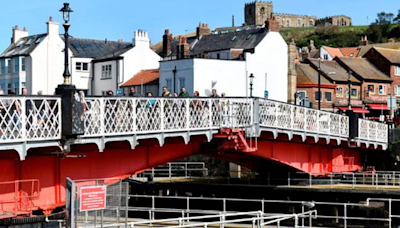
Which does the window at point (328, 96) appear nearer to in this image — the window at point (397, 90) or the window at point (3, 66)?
the window at point (397, 90)

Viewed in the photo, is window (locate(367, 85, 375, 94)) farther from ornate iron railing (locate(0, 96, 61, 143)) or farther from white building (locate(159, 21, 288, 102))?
ornate iron railing (locate(0, 96, 61, 143))

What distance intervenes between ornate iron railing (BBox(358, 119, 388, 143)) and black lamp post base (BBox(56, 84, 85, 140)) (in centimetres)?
2852

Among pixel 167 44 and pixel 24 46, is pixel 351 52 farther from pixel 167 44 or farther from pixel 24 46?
pixel 24 46

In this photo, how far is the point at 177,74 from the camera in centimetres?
6488

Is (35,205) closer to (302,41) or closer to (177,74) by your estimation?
(177,74)

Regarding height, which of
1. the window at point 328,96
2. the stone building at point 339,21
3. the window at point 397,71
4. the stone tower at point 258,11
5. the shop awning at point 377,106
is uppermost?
the stone tower at point 258,11

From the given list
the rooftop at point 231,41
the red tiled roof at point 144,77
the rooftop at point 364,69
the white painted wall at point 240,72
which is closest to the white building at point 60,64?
the red tiled roof at point 144,77

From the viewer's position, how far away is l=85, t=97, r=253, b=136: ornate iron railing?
25.2 m

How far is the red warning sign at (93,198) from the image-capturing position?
65.7 feet

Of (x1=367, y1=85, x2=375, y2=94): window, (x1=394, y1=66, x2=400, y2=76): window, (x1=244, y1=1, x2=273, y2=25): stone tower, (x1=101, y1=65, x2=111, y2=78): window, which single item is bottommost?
(x1=367, y1=85, x2=375, y2=94): window

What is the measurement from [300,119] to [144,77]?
106 feet

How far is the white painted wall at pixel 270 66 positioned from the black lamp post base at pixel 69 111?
1696 inches

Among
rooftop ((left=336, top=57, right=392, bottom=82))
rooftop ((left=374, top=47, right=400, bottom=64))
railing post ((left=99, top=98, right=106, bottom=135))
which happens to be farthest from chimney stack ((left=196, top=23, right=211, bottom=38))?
railing post ((left=99, top=98, right=106, bottom=135))

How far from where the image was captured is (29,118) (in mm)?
22766
